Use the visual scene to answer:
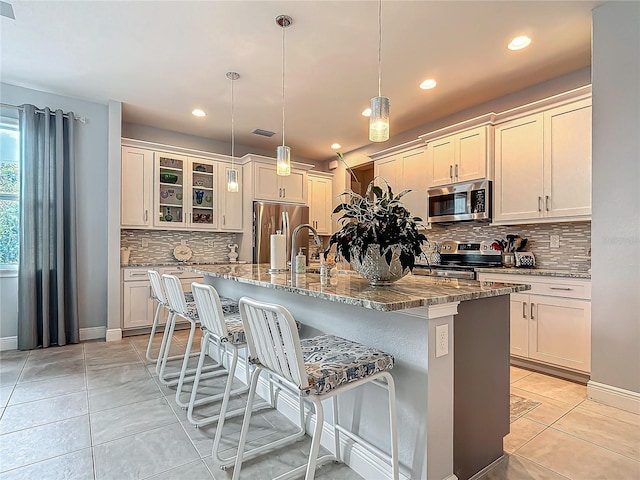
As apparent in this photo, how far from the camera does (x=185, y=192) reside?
4.87 meters

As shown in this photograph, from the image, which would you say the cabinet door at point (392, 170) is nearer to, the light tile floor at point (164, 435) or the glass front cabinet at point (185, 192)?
the glass front cabinet at point (185, 192)

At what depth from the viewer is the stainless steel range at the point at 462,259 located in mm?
3676

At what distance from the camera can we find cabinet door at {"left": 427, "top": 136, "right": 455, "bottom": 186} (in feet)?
13.2

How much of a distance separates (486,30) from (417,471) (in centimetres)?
300

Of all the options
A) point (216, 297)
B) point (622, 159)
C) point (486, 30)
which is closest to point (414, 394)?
point (216, 297)

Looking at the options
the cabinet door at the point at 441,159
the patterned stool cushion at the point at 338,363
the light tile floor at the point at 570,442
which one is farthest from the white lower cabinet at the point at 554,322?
the patterned stool cushion at the point at 338,363

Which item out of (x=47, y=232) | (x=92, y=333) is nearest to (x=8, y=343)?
(x=92, y=333)

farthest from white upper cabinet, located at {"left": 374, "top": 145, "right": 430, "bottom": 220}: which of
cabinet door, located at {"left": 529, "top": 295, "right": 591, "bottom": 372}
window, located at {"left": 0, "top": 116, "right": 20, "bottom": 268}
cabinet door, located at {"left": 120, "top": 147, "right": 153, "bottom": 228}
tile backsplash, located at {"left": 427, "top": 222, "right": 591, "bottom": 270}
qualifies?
window, located at {"left": 0, "top": 116, "right": 20, "bottom": 268}

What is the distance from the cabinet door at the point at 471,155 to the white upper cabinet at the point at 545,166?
134mm

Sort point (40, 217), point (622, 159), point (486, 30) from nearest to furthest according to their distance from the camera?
point (622, 159) < point (486, 30) < point (40, 217)

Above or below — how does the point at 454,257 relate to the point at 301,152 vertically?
below

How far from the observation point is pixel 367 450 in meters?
1.64

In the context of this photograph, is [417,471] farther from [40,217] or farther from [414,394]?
[40,217]

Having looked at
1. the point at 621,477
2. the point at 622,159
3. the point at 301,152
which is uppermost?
the point at 301,152
